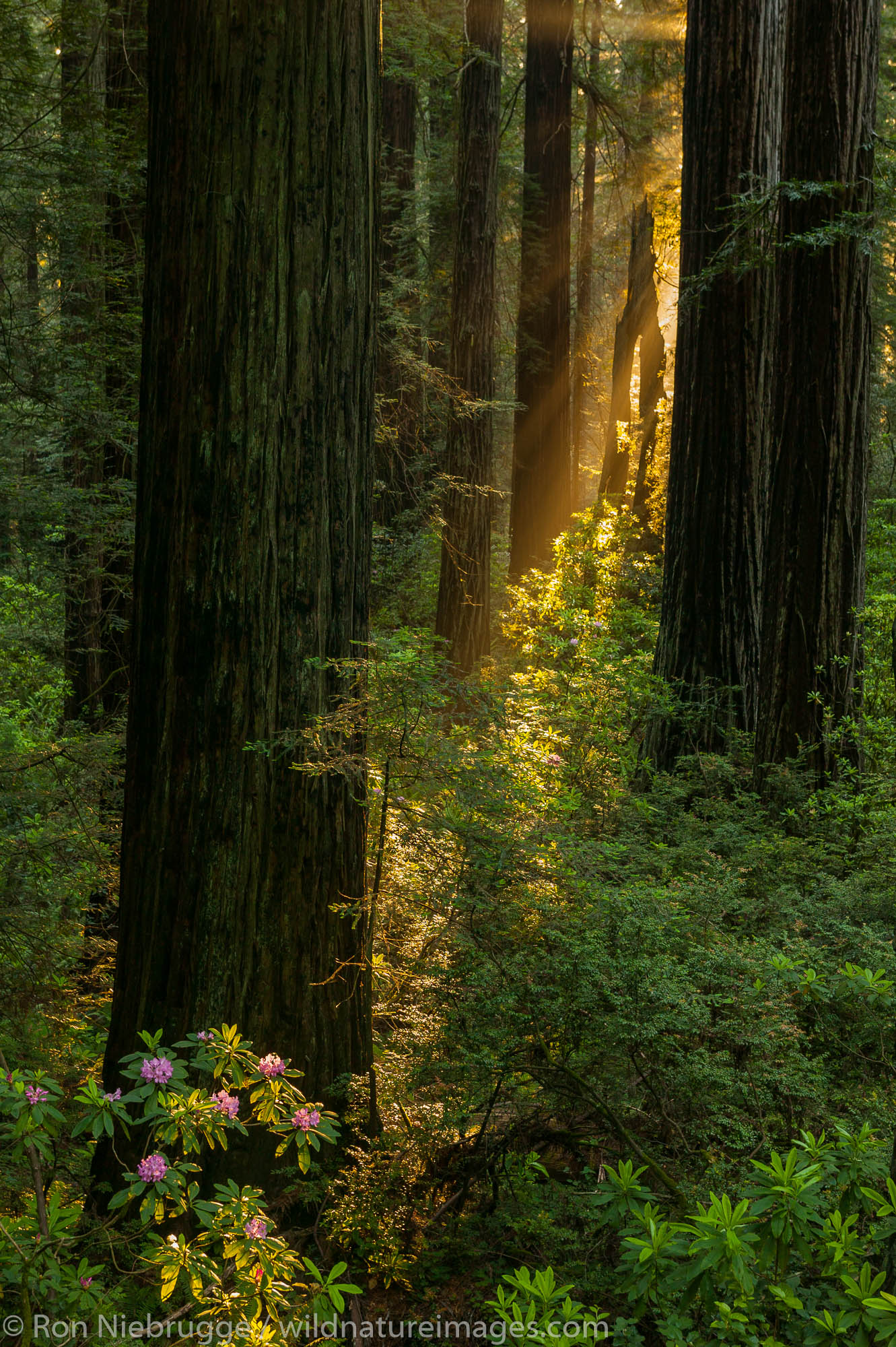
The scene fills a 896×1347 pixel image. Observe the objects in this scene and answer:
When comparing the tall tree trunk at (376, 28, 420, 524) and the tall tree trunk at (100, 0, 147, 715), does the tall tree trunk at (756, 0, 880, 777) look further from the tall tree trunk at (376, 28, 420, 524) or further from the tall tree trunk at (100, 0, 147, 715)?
the tall tree trunk at (376, 28, 420, 524)

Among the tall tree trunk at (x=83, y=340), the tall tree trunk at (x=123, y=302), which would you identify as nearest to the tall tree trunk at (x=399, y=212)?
the tall tree trunk at (x=83, y=340)

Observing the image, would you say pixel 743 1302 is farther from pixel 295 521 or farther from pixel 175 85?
pixel 175 85

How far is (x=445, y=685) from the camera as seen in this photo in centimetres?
349

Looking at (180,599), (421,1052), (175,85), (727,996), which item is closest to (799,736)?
(727,996)

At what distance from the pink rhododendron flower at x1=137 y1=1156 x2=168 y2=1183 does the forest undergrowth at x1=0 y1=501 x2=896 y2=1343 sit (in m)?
0.24

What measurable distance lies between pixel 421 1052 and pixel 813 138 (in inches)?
240

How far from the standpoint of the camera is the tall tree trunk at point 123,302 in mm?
6203

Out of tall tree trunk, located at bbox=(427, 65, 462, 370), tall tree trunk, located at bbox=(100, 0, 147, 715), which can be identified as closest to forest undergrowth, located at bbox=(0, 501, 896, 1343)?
tall tree trunk, located at bbox=(100, 0, 147, 715)

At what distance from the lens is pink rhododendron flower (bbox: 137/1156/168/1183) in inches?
92.5

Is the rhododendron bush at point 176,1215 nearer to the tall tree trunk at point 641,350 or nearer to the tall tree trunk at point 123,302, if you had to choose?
the tall tree trunk at point 123,302

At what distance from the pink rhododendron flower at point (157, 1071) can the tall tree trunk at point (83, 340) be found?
3.91m

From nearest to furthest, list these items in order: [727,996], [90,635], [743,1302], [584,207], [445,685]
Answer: [743,1302], [727,996], [445,685], [90,635], [584,207]

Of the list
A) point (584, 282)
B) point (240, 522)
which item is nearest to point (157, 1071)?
point (240, 522)

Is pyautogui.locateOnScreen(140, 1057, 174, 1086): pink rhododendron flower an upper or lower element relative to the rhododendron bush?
upper
